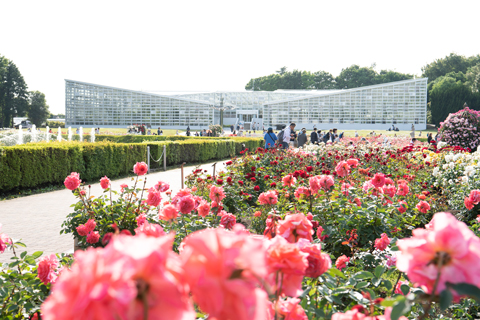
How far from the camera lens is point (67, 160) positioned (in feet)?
31.7

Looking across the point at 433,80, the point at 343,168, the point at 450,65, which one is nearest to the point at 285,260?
the point at 343,168

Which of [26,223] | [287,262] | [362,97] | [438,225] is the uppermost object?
[362,97]

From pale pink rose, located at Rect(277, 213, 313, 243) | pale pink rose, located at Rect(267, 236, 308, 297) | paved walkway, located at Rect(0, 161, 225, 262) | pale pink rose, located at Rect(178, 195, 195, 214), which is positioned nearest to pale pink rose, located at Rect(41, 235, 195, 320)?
pale pink rose, located at Rect(267, 236, 308, 297)

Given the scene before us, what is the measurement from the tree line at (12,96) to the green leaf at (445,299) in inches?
2323

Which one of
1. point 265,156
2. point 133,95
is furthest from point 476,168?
point 133,95

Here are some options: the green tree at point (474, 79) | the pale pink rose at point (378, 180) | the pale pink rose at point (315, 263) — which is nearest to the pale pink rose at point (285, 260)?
the pale pink rose at point (315, 263)

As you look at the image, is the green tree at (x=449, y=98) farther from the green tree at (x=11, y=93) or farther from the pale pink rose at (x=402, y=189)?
the green tree at (x=11, y=93)

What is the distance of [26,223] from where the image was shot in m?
5.97

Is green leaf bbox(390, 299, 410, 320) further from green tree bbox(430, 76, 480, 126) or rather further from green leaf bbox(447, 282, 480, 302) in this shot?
green tree bbox(430, 76, 480, 126)

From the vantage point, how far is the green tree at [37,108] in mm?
55062

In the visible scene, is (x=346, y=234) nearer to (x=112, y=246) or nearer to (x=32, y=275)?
(x=32, y=275)

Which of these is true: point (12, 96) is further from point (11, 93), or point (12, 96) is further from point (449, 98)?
point (449, 98)

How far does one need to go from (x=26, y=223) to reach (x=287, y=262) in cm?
627

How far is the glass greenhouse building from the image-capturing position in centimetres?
5162
